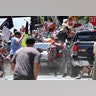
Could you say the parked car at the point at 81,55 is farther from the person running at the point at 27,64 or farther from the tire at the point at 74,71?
the person running at the point at 27,64

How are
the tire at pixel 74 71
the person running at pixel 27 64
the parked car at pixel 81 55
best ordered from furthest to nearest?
the tire at pixel 74 71
the parked car at pixel 81 55
the person running at pixel 27 64

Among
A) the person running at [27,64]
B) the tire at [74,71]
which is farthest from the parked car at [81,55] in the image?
the person running at [27,64]

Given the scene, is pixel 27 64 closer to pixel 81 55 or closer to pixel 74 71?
pixel 81 55

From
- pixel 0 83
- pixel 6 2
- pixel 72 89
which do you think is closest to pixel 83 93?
pixel 72 89

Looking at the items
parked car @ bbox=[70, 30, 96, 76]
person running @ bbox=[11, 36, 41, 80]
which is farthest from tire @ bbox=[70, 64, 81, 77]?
person running @ bbox=[11, 36, 41, 80]

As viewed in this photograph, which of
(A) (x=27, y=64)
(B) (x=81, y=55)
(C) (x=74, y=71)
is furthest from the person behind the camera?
(C) (x=74, y=71)

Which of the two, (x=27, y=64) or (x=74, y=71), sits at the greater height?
(x=27, y=64)

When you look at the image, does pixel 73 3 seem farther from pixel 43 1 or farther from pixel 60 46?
pixel 60 46

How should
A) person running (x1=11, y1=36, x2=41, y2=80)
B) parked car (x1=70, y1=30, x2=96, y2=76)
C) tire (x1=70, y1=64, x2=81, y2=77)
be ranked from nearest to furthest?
person running (x1=11, y1=36, x2=41, y2=80) < parked car (x1=70, y1=30, x2=96, y2=76) < tire (x1=70, y1=64, x2=81, y2=77)

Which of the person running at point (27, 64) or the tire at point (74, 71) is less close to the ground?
the person running at point (27, 64)

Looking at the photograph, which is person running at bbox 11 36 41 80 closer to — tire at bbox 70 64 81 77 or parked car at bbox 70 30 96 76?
parked car at bbox 70 30 96 76

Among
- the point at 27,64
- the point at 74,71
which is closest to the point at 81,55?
the point at 74,71

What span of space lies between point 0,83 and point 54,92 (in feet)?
3.16

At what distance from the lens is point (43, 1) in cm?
1246
